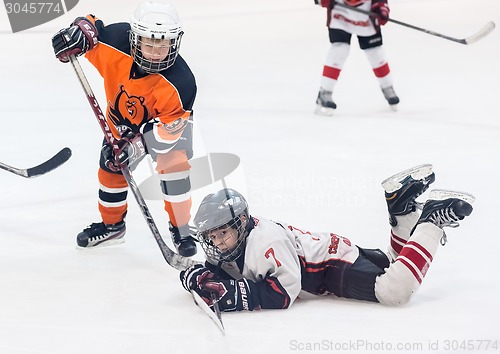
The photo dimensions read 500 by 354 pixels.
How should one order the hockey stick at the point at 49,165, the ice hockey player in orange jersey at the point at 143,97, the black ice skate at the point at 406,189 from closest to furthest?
the black ice skate at the point at 406,189 < the ice hockey player in orange jersey at the point at 143,97 < the hockey stick at the point at 49,165

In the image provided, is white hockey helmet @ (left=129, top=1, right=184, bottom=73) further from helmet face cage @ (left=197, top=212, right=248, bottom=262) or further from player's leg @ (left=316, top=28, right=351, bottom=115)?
player's leg @ (left=316, top=28, right=351, bottom=115)

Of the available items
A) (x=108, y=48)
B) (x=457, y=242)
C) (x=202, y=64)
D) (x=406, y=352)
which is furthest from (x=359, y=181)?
(x=202, y=64)

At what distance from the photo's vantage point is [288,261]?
7.71 ft

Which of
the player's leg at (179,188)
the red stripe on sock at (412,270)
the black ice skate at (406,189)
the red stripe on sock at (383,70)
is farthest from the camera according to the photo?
the red stripe on sock at (383,70)

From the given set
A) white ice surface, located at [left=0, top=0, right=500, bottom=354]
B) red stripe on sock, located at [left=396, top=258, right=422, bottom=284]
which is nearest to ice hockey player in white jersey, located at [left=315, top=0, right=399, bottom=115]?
white ice surface, located at [left=0, top=0, right=500, bottom=354]

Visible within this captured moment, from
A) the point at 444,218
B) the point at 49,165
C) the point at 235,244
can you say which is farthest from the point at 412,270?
the point at 49,165

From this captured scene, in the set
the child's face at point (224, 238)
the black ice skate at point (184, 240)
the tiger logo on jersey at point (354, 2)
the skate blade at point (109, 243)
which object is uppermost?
the child's face at point (224, 238)

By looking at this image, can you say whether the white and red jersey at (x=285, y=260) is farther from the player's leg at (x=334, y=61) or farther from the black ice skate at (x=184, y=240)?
the player's leg at (x=334, y=61)

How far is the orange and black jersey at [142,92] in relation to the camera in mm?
2805

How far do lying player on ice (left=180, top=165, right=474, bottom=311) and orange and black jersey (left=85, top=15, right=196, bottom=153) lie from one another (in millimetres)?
486

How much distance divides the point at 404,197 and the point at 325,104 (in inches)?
83.3

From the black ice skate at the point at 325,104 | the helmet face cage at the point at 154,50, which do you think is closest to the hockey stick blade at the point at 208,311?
the helmet face cage at the point at 154,50

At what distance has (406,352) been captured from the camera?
2098mm

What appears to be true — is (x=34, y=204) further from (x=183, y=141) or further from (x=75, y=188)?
(x=183, y=141)
